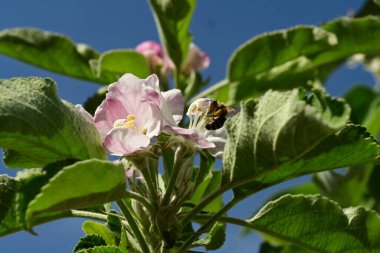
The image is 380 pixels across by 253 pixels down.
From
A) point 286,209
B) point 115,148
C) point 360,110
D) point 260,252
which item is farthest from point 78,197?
point 360,110

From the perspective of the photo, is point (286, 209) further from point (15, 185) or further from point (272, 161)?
point (15, 185)

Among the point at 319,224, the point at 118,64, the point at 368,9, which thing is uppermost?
the point at 368,9

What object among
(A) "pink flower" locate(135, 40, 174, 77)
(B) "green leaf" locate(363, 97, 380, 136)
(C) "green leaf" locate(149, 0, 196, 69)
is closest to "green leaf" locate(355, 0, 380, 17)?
Result: (B) "green leaf" locate(363, 97, 380, 136)

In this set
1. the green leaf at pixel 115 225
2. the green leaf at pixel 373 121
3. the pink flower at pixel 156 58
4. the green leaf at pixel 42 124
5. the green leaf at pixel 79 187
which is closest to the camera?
the green leaf at pixel 79 187

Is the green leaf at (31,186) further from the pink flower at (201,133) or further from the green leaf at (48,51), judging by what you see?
the green leaf at (48,51)

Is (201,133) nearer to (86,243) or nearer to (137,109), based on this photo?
(137,109)

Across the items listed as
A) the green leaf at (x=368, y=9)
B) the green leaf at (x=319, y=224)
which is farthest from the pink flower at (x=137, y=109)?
the green leaf at (x=368, y=9)

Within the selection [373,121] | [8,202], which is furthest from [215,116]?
[373,121]
